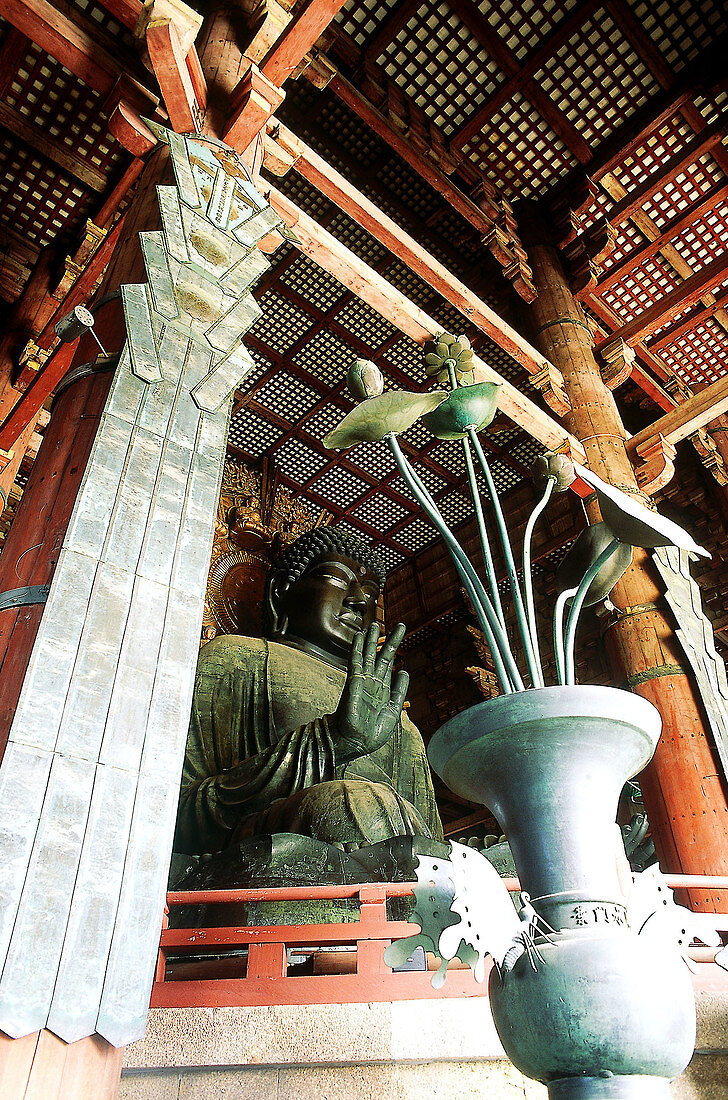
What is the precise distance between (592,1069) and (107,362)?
186 centimetres

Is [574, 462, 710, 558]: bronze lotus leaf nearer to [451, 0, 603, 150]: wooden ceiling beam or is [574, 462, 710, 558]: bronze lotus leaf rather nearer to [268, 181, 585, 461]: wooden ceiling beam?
[268, 181, 585, 461]: wooden ceiling beam

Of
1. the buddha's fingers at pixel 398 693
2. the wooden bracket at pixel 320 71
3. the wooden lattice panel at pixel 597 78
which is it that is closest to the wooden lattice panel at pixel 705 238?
the wooden lattice panel at pixel 597 78

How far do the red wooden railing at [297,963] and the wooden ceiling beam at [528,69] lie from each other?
4181mm

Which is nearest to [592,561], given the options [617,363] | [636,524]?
[636,524]

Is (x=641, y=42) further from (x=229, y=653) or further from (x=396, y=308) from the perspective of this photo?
(x=229, y=653)

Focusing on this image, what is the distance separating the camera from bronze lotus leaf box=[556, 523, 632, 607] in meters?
1.64

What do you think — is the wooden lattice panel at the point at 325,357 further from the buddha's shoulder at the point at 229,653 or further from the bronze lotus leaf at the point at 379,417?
the bronze lotus leaf at the point at 379,417

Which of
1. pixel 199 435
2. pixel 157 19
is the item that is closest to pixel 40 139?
pixel 157 19

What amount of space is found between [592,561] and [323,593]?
152 inches

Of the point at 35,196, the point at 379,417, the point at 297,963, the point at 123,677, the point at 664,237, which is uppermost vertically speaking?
the point at 664,237

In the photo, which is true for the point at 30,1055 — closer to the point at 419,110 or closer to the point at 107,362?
the point at 107,362

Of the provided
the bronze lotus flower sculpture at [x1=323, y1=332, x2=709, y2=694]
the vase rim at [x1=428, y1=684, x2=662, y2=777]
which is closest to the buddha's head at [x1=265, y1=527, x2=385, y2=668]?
the bronze lotus flower sculpture at [x1=323, y1=332, x2=709, y2=694]

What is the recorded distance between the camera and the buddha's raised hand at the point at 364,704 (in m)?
3.53

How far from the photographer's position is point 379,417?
1.55m
